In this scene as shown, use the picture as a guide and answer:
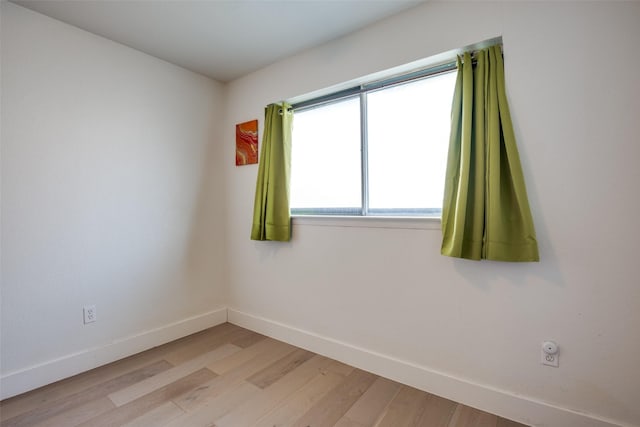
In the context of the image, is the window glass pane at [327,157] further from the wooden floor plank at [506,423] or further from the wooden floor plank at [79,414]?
the wooden floor plank at [79,414]

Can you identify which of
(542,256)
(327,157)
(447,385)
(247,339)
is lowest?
(247,339)

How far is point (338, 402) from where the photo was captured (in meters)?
1.66

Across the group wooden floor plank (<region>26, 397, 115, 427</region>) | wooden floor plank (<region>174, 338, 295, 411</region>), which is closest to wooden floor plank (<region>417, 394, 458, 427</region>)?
wooden floor plank (<region>174, 338, 295, 411</region>)

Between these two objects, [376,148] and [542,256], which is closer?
[542,256]

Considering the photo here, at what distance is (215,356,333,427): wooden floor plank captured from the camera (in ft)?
5.02

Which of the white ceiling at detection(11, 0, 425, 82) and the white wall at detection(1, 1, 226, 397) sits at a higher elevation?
the white ceiling at detection(11, 0, 425, 82)

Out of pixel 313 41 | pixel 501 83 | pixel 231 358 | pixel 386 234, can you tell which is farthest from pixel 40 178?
pixel 501 83

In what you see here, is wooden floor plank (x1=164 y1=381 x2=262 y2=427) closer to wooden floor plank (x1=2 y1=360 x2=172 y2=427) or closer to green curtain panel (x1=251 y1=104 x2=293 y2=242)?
wooden floor plank (x1=2 y1=360 x2=172 y2=427)

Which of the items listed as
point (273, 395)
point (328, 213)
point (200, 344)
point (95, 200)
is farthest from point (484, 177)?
point (95, 200)

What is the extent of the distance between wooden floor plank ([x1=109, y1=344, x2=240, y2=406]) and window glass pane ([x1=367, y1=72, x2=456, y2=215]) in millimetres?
1576

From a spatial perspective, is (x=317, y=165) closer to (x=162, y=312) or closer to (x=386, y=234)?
(x=386, y=234)

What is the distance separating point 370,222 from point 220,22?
1649 millimetres

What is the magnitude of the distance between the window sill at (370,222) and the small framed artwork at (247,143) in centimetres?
74

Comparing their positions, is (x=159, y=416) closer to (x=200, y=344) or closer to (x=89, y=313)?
(x=200, y=344)
